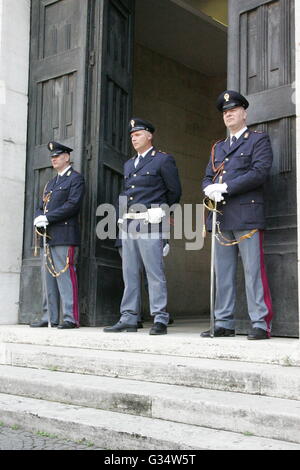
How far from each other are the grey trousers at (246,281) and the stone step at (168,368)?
0.61 meters

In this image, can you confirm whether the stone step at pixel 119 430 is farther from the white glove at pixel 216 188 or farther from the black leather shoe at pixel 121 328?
the white glove at pixel 216 188

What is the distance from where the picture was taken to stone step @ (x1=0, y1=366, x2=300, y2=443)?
3.33 metres

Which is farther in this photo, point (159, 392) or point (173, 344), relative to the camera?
point (173, 344)

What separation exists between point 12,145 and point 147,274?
2.45 meters

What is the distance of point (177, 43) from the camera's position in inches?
424

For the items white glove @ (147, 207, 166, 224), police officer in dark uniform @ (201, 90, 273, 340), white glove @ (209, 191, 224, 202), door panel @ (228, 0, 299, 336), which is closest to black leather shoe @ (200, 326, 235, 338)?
police officer in dark uniform @ (201, 90, 273, 340)

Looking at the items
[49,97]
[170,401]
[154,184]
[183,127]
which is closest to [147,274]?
[154,184]

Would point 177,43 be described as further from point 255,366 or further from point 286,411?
point 286,411

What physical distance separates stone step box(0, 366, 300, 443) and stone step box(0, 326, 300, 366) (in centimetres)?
46

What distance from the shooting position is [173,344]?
15.6 feet

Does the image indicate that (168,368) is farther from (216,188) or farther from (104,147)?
Answer: (104,147)

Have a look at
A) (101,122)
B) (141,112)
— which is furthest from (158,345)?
(141,112)
